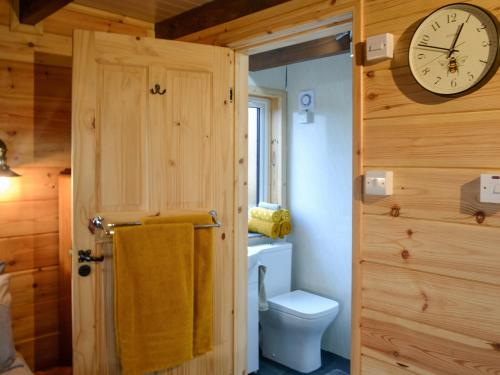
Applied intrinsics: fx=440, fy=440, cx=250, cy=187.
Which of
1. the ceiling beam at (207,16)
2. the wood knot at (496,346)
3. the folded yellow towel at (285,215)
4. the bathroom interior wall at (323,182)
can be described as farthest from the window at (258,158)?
the wood knot at (496,346)

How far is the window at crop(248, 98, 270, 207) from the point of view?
11.8 ft

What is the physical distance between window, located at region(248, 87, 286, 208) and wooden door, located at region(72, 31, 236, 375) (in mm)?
1317

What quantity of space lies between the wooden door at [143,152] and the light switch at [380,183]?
850mm

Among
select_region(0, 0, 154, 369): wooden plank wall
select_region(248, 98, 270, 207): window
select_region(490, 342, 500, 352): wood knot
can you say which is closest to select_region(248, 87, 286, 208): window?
select_region(248, 98, 270, 207): window

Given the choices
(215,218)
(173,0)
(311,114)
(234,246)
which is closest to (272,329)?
(234,246)

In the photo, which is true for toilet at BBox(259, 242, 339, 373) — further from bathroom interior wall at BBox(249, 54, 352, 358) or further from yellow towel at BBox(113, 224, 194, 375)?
yellow towel at BBox(113, 224, 194, 375)

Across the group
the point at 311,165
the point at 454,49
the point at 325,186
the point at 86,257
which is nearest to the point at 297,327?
the point at 325,186

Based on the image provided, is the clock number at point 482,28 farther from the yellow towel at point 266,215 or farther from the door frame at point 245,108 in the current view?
Answer: the yellow towel at point 266,215

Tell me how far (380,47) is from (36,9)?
1.55m

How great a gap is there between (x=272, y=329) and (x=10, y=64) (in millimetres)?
2349

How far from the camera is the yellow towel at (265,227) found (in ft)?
10.8

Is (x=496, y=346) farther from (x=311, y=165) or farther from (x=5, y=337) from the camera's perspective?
(x=311, y=165)

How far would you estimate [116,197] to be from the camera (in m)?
2.04

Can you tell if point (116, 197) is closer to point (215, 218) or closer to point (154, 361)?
point (215, 218)
